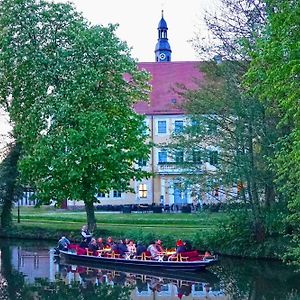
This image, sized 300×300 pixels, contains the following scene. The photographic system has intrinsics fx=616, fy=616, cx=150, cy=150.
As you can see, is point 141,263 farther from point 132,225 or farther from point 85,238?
point 132,225

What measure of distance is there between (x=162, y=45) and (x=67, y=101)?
1870 inches

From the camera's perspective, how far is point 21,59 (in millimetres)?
34812

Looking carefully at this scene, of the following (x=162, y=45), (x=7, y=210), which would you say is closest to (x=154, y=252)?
(x=7, y=210)

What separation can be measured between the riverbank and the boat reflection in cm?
430

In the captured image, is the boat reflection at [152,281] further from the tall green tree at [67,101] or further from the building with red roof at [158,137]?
the building with red roof at [158,137]

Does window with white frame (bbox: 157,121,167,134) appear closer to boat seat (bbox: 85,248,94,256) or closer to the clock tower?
the clock tower

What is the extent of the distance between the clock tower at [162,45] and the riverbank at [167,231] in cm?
3588

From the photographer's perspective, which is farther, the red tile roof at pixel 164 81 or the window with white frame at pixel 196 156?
the red tile roof at pixel 164 81

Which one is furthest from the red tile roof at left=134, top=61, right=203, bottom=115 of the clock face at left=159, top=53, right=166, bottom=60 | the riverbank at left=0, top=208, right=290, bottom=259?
the clock face at left=159, top=53, right=166, bottom=60

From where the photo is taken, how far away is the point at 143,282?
24.0 meters

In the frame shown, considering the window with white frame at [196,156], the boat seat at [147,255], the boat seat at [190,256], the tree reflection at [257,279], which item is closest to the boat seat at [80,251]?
the boat seat at [147,255]

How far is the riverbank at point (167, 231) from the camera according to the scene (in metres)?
29.4

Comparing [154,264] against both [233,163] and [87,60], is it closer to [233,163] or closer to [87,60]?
[233,163]

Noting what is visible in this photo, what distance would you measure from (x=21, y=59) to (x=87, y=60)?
12.2ft
